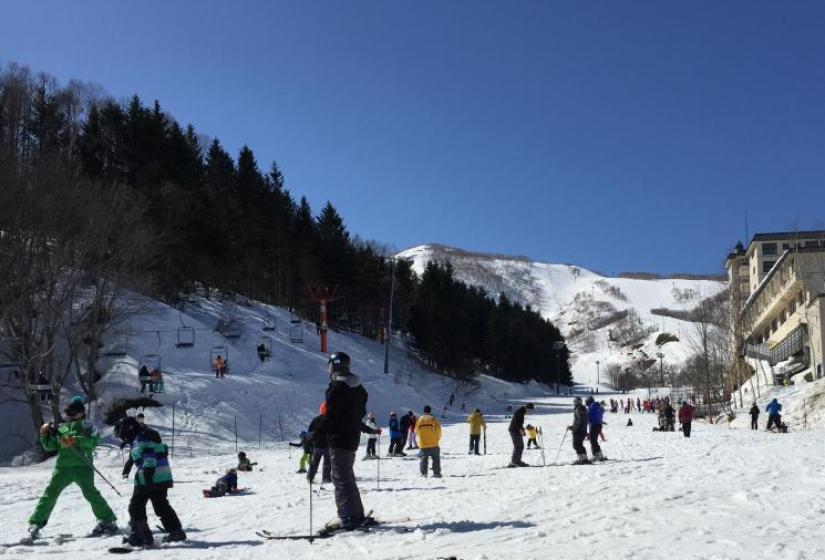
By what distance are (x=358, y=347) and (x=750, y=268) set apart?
181ft

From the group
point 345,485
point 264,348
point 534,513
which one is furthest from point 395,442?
point 264,348

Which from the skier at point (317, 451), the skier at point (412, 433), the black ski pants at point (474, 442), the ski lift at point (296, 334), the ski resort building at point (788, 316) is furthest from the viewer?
the ski lift at point (296, 334)

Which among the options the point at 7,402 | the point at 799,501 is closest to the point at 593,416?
the point at 799,501

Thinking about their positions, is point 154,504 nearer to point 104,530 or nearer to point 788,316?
point 104,530

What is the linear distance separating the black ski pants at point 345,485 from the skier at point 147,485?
6.03 ft

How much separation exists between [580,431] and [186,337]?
30904 mm

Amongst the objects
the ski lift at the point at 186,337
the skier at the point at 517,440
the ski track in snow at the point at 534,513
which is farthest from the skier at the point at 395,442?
the ski lift at the point at 186,337

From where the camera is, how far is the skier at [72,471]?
8.49 m

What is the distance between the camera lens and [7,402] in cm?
2997

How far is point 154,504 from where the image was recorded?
7.78 meters

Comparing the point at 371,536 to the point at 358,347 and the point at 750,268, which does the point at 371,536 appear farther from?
the point at 750,268

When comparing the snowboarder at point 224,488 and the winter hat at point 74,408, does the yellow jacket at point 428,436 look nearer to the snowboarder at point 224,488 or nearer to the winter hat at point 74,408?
the snowboarder at point 224,488

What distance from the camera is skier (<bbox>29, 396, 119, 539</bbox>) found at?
27.9 ft

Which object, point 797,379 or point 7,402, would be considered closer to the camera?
point 7,402
